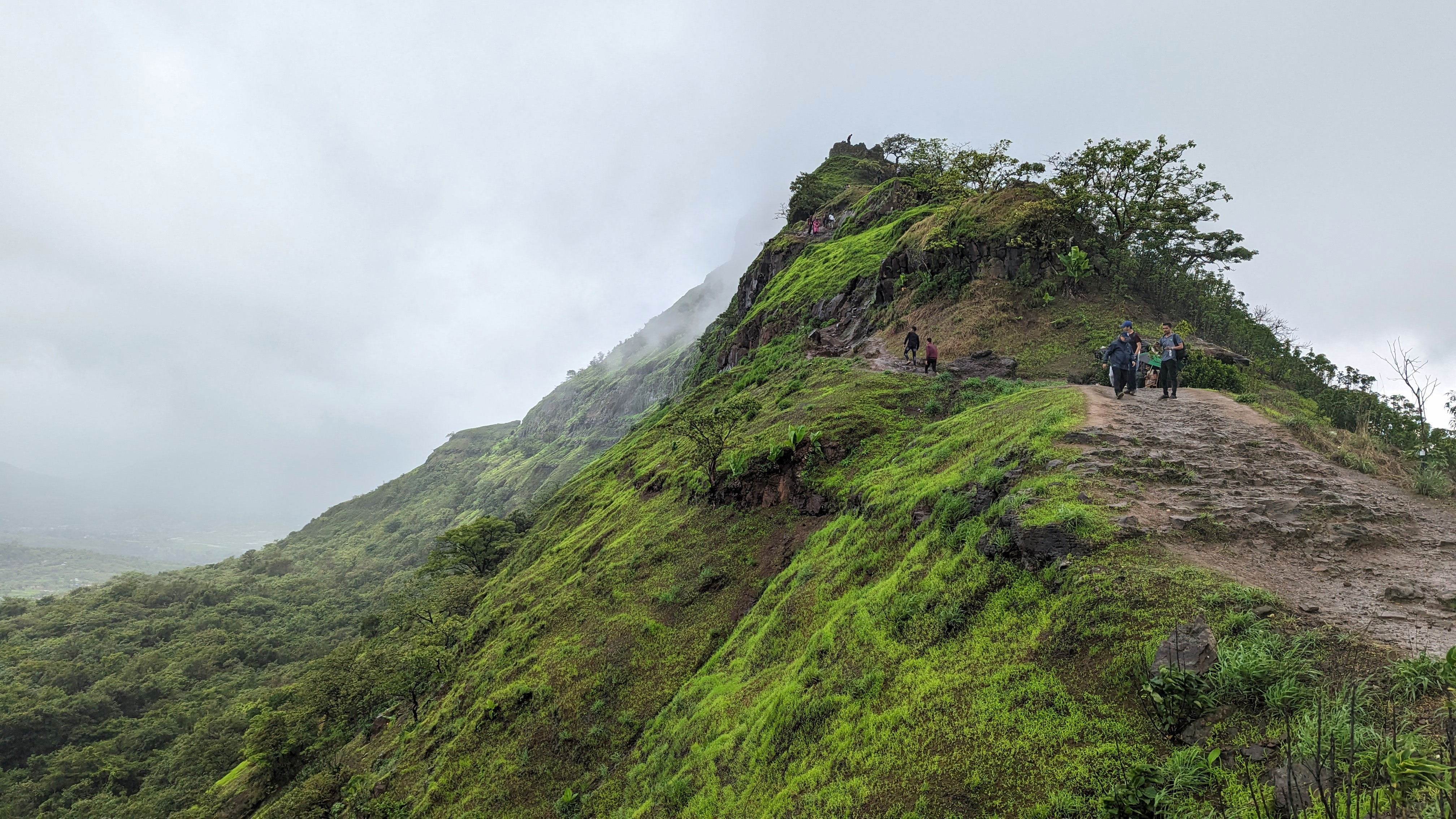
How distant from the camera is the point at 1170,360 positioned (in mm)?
15164

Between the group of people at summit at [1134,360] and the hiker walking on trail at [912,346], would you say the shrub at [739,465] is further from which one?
the group of people at summit at [1134,360]

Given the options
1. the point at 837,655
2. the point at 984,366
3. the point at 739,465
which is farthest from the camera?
the point at 984,366

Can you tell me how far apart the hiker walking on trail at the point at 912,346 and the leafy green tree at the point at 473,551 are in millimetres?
40970

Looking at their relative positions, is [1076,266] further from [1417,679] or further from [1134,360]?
[1417,679]

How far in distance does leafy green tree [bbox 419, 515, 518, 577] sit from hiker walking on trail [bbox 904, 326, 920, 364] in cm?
4097

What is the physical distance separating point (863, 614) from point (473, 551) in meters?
51.5

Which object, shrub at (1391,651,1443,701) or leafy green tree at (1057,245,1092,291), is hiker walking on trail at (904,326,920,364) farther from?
shrub at (1391,651,1443,701)

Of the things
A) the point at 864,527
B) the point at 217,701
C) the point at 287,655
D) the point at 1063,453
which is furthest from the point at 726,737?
the point at 287,655

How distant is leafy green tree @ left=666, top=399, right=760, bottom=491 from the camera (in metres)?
21.7

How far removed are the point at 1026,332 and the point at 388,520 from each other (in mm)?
188054

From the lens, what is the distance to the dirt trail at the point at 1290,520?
257 inches

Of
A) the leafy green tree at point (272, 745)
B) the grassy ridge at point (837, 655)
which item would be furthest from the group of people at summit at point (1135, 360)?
the leafy green tree at point (272, 745)

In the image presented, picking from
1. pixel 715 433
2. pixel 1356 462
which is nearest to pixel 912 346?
pixel 715 433

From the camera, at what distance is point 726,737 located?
10.2 m
